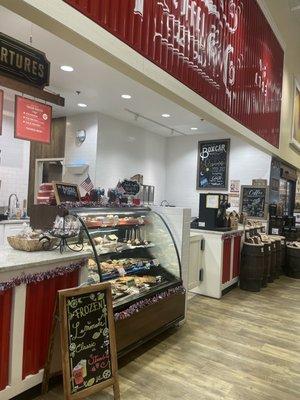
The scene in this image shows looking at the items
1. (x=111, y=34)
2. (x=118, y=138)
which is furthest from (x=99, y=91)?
(x=111, y=34)

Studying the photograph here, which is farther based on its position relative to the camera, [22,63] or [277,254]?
[277,254]

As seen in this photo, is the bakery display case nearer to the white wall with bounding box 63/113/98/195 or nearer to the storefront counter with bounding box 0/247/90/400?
the storefront counter with bounding box 0/247/90/400

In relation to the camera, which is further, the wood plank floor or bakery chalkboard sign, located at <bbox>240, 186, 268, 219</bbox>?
bakery chalkboard sign, located at <bbox>240, 186, 268, 219</bbox>

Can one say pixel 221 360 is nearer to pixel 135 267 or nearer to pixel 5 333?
pixel 135 267

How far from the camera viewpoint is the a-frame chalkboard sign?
2.18 m

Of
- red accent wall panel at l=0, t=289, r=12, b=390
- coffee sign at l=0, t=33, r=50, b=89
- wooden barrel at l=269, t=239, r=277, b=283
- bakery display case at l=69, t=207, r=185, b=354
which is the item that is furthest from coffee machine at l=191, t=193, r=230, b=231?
red accent wall panel at l=0, t=289, r=12, b=390

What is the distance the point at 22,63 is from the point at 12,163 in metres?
4.66

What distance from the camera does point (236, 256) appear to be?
18.1ft

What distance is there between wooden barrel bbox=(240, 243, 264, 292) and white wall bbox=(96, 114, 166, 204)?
11.4ft

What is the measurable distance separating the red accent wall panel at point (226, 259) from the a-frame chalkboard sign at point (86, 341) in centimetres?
301

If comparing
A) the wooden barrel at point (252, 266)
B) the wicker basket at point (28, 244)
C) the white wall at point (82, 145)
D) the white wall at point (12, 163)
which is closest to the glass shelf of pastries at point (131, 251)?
the wicker basket at point (28, 244)

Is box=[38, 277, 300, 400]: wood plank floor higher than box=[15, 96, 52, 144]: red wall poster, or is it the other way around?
box=[15, 96, 52, 144]: red wall poster

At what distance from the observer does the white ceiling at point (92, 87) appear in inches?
149

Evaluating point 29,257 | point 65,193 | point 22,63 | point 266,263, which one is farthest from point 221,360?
point 22,63
